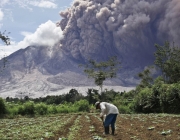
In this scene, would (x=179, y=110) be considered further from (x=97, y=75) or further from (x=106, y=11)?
(x=106, y=11)

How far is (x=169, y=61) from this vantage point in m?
62.8

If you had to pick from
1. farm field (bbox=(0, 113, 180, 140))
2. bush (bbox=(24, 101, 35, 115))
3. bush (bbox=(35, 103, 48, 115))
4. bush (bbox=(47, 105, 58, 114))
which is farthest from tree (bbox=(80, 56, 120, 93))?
farm field (bbox=(0, 113, 180, 140))

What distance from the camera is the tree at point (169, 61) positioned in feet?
193

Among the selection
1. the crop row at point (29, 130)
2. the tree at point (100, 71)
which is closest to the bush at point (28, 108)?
the crop row at point (29, 130)

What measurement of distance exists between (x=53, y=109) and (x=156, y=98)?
18417 millimetres

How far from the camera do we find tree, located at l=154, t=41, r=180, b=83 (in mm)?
58794

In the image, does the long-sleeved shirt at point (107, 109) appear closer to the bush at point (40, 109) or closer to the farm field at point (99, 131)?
the farm field at point (99, 131)

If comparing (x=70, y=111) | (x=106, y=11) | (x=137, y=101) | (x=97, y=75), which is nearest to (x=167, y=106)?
(x=137, y=101)

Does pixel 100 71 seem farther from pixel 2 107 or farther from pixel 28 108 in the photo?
pixel 2 107

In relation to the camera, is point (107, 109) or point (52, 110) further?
point (52, 110)

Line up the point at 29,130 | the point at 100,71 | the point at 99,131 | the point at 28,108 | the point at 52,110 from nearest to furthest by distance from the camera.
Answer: the point at 99,131 → the point at 29,130 → the point at 28,108 → the point at 52,110 → the point at 100,71

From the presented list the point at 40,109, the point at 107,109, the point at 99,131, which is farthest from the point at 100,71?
the point at 107,109

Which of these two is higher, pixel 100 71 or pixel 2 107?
pixel 100 71

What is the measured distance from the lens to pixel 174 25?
183 metres
